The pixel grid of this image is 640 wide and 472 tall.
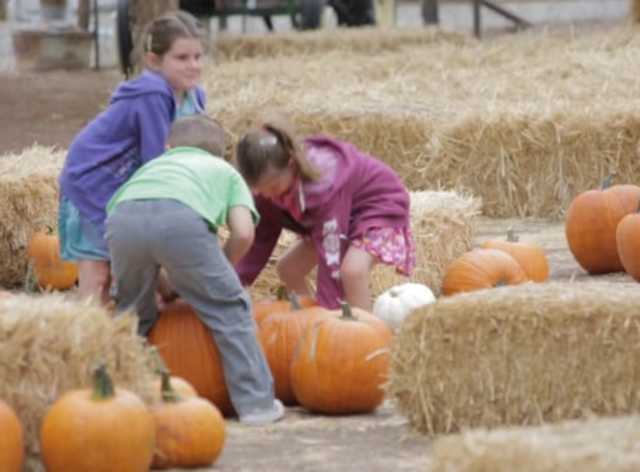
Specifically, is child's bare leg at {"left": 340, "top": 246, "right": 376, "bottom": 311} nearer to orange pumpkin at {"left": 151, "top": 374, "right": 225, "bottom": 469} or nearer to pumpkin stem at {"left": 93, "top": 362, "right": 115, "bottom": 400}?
orange pumpkin at {"left": 151, "top": 374, "right": 225, "bottom": 469}

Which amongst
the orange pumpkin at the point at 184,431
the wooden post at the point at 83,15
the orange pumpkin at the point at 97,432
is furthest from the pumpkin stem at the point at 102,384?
the wooden post at the point at 83,15

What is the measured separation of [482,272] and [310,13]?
561 inches

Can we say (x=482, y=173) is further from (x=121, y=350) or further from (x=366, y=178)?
(x=121, y=350)

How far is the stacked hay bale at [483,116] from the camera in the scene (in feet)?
39.7

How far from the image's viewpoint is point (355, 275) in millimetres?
7391

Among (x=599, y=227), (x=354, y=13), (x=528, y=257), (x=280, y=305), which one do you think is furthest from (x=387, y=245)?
(x=354, y=13)

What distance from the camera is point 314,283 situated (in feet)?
28.1

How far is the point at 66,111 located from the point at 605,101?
6718 mm

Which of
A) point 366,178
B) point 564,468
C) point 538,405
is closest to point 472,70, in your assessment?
point 366,178

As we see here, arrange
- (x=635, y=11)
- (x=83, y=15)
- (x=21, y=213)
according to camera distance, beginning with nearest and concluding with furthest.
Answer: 1. (x=21, y=213)
2. (x=635, y=11)
3. (x=83, y=15)

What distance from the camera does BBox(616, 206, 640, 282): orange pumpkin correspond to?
877cm

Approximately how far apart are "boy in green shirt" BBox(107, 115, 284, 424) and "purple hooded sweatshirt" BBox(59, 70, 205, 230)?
79 centimetres

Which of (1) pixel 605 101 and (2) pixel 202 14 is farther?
(2) pixel 202 14

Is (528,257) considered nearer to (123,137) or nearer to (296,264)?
(296,264)
